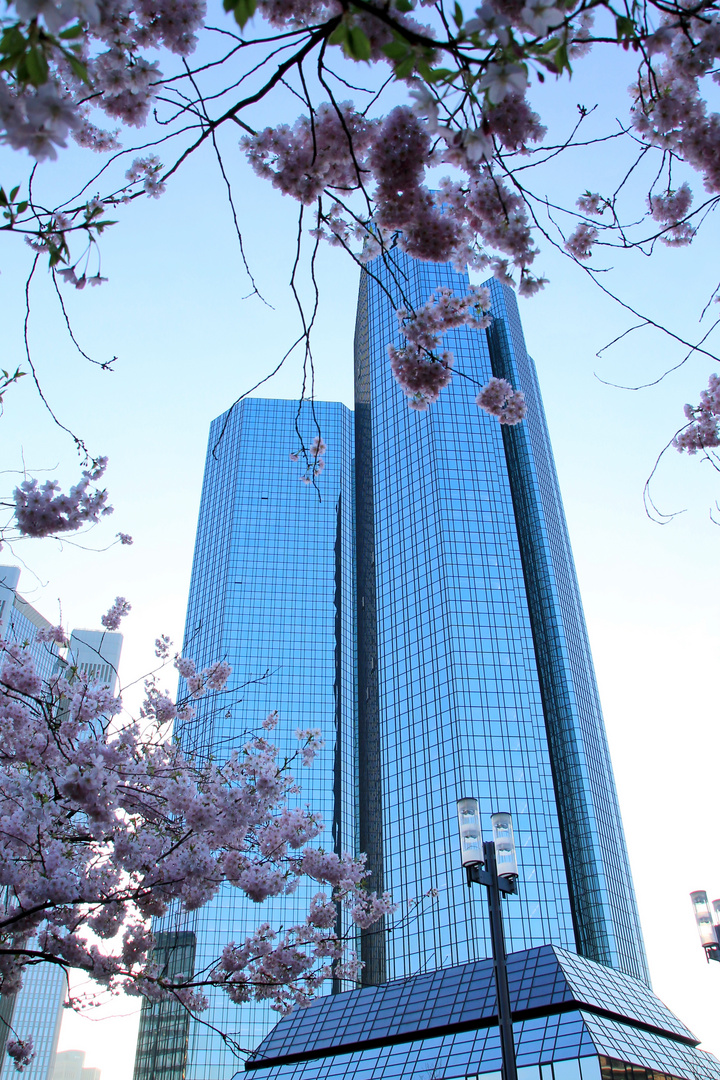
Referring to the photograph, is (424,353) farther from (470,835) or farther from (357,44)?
(470,835)

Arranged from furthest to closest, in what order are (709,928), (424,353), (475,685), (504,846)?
(475,685) < (709,928) < (504,846) < (424,353)

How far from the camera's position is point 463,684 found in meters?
71.8

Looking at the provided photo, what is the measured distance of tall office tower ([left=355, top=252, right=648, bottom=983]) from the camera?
64.9 metres

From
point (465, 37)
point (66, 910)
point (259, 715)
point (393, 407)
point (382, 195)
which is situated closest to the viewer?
point (465, 37)

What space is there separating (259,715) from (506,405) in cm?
8138

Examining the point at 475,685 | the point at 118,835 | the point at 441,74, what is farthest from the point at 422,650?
the point at 441,74

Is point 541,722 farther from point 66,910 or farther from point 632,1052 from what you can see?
point 66,910

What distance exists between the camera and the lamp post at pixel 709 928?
11.3 m

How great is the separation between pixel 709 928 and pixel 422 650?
65.2 meters

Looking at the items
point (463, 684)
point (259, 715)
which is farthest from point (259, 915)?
point (463, 684)

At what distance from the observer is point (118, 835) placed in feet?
24.2

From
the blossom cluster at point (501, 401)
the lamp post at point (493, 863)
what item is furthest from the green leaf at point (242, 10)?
the lamp post at point (493, 863)

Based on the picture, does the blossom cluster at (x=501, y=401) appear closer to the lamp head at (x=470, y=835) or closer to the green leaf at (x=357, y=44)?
the lamp head at (x=470, y=835)

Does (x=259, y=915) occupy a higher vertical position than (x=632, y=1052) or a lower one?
higher
